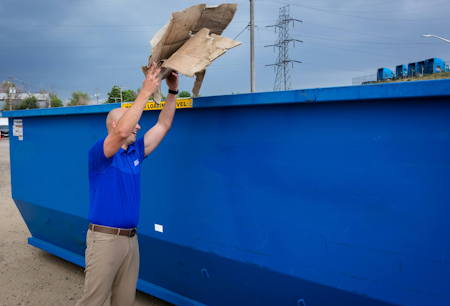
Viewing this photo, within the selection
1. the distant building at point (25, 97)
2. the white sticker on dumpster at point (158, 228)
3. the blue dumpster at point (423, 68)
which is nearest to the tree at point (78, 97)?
the distant building at point (25, 97)

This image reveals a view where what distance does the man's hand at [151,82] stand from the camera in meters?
2.03

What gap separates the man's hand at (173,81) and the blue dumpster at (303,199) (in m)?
0.17

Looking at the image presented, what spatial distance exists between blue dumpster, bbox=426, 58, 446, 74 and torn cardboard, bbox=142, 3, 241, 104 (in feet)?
46.1

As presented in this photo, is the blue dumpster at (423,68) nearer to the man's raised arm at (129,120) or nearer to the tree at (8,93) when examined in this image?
the man's raised arm at (129,120)

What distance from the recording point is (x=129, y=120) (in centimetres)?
191

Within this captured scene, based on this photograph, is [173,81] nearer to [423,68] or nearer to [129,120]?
[129,120]

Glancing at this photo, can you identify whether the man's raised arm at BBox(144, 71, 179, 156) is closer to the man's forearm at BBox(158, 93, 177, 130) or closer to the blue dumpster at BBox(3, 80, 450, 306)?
Answer: the man's forearm at BBox(158, 93, 177, 130)

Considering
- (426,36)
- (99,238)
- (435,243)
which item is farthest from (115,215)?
(426,36)

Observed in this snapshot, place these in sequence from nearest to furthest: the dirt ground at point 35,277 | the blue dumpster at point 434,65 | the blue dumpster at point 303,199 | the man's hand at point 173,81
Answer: the blue dumpster at point 303,199
the man's hand at point 173,81
the dirt ground at point 35,277
the blue dumpster at point 434,65

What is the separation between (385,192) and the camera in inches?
69.8

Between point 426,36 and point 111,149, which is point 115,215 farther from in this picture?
point 426,36

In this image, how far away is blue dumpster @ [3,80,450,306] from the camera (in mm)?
1685

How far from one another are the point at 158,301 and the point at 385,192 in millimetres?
2492

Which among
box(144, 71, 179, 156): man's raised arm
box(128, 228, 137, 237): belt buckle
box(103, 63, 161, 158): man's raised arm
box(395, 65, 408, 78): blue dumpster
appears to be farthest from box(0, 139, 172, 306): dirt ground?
box(395, 65, 408, 78): blue dumpster
